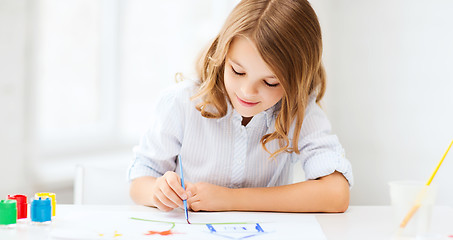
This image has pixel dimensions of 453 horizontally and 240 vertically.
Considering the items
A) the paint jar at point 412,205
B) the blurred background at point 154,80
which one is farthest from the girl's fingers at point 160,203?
the blurred background at point 154,80

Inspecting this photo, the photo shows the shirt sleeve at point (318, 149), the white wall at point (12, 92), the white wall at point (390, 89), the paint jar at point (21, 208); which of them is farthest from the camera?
the white wall at point (390, 89)

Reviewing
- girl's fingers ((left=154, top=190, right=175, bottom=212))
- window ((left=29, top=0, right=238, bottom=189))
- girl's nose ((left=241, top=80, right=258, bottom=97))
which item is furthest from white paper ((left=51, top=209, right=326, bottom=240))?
window ((left=29, top=0, right=238, bottom=189))

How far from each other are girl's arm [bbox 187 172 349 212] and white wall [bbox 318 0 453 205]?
0.69 meters

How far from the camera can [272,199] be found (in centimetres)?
112

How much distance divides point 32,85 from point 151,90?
2.69 feet

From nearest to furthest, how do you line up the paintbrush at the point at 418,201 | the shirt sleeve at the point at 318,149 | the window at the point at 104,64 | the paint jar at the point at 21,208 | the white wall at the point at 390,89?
the paintbrush at the point at 418,201, the paint jar at the point at 21,208, the shirt sleeve at the point at 318,149, the white wall at the point at 390,89, the window at the point at 104,64

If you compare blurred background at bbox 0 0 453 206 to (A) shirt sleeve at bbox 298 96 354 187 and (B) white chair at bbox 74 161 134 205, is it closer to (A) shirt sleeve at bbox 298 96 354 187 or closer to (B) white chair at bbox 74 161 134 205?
(B) white chair at bbox 74 161 134 205

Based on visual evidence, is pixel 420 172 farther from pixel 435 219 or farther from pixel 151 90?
pixel 151 90

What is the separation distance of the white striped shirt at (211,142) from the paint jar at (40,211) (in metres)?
0.32

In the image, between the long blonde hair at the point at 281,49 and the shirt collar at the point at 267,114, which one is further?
the shirt collar at the point at 267,114

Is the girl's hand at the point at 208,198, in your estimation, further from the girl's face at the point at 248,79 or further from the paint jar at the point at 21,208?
the paint jar at the point at 21,208

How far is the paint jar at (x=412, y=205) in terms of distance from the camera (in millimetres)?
869

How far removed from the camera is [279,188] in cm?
116

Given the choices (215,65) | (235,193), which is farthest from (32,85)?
(235,193)
